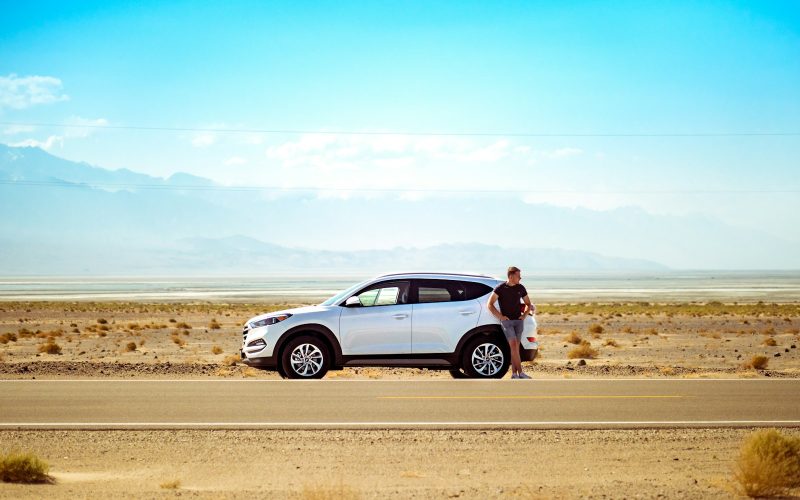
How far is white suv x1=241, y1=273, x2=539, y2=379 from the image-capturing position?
54.9ft

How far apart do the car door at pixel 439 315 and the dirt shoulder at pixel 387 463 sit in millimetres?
4548

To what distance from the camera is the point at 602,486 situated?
9305 millimetres

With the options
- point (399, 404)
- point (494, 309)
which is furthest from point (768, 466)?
point (494, 309)

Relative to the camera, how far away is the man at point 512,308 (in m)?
16.7

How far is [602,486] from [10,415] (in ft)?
28.7

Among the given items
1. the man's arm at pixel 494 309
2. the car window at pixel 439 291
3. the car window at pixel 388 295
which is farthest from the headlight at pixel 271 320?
the man's arm at pixel 494 309

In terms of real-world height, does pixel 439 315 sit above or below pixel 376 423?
above

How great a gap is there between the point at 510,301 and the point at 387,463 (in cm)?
682

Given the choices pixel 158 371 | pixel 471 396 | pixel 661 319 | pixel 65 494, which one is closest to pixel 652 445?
pixel 471 396

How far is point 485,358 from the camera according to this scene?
→ 17219 millimetres

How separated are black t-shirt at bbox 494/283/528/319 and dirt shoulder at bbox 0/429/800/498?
4560 millimetres

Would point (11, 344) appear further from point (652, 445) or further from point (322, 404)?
point (652, 445)

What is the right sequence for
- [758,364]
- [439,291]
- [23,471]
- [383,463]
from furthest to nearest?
[758,364] < [439,291] < [383,463] < [23,471]

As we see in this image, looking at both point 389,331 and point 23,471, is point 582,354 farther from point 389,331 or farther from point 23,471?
point 23,471
